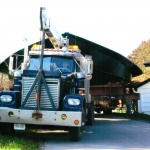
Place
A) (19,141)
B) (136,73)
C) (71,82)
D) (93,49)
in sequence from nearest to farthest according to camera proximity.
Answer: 1. (19,141)
2. (71,82)
3. (93,49)
4. (136,73)

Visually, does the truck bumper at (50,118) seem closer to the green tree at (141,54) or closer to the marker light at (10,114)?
the marker light at (10,114)

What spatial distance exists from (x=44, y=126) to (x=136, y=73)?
1605 cm

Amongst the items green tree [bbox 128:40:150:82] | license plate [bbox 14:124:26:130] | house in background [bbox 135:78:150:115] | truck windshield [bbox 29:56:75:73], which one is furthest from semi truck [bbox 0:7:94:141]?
green tree [bbox 128:40:150:82]

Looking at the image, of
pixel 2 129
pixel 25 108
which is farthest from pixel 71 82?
pixel 2 129

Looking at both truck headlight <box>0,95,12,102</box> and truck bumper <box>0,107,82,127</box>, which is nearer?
truck bumper <box>0,107,82,127</box>

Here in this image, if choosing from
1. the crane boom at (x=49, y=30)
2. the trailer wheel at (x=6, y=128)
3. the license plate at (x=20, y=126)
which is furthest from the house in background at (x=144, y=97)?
the license plate at (x=20, y=126)

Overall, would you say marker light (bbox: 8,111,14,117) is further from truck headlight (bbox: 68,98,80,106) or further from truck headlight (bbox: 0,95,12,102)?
truck headlight (bbox: 68,98,80,106)

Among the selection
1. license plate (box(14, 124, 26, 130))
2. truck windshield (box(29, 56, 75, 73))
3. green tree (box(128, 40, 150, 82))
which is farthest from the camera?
green tree (box(128, 40, 150, 82))

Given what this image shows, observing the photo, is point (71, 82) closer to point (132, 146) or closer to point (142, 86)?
point (132, 146)

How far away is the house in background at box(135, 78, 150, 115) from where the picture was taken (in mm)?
24609

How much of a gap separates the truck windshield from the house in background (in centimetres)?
1409

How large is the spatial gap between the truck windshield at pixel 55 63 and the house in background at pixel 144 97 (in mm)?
14093

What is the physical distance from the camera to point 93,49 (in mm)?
19641

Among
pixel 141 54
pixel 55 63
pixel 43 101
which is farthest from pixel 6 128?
pixel 141 54
